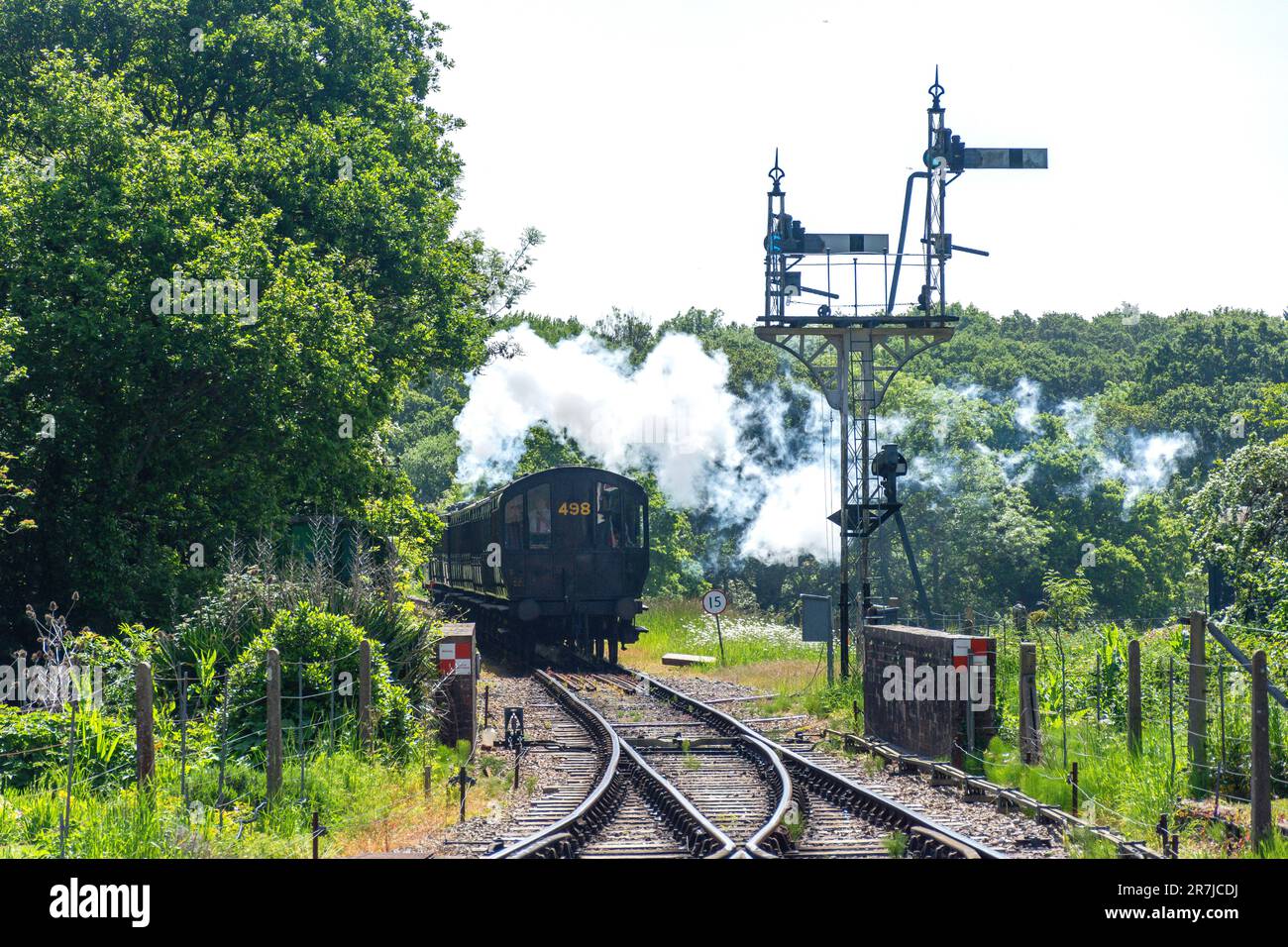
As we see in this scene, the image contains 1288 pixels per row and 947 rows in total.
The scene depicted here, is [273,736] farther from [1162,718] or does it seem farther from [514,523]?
[514,523]

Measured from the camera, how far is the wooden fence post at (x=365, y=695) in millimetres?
12375

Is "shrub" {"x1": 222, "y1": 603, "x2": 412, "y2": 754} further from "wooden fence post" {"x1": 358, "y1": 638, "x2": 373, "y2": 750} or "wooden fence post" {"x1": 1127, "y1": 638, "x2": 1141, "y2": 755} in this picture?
"wooden fence post" {"x1": 1127, "y1": 638, "x2": 1141, "y2": 755}

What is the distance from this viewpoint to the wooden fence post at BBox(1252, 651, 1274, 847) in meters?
8.14

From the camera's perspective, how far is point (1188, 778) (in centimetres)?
1020

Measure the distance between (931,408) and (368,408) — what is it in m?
26.2

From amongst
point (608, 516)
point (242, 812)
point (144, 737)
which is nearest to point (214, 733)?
point (144, 737)

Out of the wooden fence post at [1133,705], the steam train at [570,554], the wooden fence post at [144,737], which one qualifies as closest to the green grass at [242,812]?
the wooden fence post at [144,737]

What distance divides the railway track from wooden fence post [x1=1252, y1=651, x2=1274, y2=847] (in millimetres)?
1637

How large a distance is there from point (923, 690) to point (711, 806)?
11.8 ft

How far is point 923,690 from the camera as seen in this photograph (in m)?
13.6

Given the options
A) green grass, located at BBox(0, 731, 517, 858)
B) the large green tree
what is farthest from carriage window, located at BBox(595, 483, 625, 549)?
green grass, located at BBox(0, 731, 517, 858)

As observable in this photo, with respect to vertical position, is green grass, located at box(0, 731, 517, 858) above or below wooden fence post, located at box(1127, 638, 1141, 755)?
below
